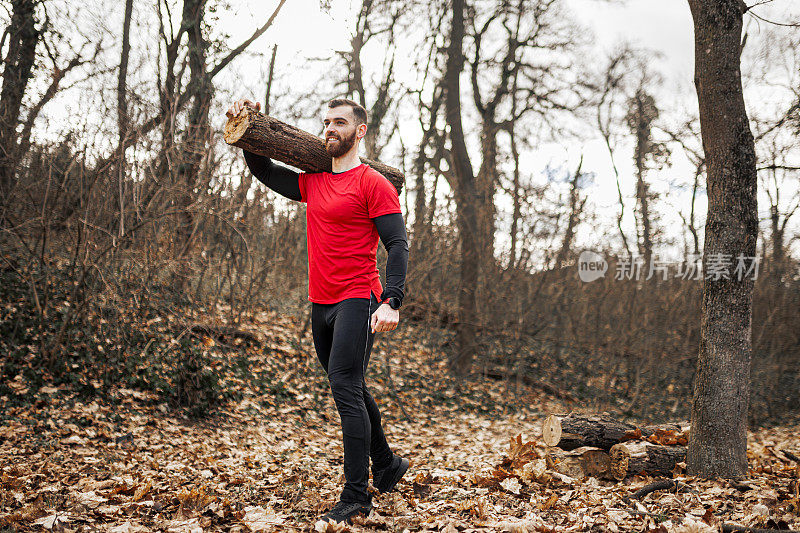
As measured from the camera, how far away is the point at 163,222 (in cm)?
688

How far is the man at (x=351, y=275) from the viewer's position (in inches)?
127

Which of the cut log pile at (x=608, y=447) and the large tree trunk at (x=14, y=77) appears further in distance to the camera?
the large tree trunk at (x=14, y=77)

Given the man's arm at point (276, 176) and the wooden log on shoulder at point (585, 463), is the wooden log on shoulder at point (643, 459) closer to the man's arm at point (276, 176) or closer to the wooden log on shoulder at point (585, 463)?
the wooden log on shoulder at point (585, 463)

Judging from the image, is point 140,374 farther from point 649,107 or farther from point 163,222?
point 649,107

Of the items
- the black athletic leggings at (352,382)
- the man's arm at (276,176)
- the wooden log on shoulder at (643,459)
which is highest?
the man's arm at (276,176)

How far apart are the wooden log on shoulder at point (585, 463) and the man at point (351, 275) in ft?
6.76

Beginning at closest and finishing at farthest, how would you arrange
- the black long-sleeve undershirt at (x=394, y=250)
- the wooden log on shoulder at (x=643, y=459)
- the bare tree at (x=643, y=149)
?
1. the black long-sleeve undershirt at (x=394, y=250)
2. the wooden log on shoulder at (x=643, y=459)
3. the bare tree at (x=643, y=149)

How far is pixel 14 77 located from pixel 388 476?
6.96 m

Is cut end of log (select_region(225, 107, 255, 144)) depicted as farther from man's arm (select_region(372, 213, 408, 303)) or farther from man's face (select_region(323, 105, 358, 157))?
man's arm (select_region(372, 213, 408, 303))

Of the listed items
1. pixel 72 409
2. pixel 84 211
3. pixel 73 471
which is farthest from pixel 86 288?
pixel 73 471

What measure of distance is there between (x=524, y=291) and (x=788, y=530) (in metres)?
7.77

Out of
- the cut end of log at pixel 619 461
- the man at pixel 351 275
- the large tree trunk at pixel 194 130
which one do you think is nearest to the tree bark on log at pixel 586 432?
the cut end of log at pixel 619 461

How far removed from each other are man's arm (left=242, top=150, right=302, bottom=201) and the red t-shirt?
1.14 feet

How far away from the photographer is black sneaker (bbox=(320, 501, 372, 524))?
10.2ft
